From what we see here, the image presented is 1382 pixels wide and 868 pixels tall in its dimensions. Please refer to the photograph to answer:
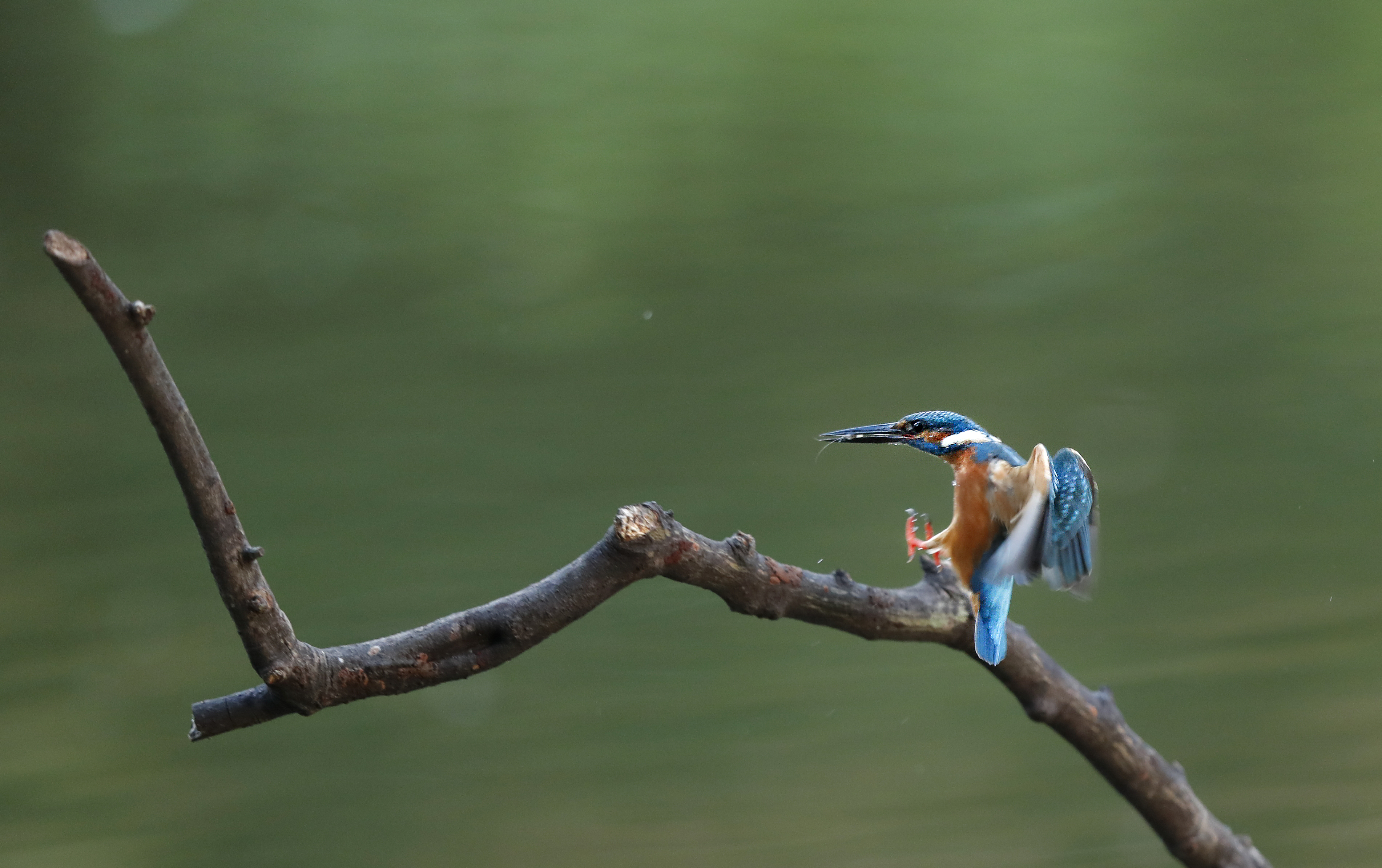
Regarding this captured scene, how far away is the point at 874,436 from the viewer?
1.25 m

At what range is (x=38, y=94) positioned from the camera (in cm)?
198

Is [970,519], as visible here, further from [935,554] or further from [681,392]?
[681,392]

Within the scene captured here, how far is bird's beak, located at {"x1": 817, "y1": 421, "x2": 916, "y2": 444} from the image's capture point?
1.25m

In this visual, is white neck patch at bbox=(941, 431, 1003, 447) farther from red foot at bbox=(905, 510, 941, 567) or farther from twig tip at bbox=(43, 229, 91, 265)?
twig tip at bbox=(43, 229, 91, 265)

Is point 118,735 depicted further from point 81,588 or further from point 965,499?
point 965,499

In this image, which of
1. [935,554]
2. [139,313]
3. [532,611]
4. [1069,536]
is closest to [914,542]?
[935,554]

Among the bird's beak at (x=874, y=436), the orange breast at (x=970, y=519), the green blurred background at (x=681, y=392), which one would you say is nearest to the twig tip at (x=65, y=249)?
the bird's beak at (x=874, y=436)

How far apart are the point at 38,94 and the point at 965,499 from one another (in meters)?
1.86

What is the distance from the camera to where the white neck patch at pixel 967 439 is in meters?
1.25

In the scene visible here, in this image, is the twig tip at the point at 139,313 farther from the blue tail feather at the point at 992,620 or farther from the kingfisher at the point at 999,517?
the blue tail feather at the point at 992,620

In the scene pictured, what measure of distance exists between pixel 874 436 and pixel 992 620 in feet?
0.82

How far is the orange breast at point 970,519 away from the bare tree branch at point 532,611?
52mm

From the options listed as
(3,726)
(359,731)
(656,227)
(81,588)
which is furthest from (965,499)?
(3,726)

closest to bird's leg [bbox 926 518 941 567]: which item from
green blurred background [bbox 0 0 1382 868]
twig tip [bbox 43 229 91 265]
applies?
green blurred background [bbox 0 0 1382 868]
